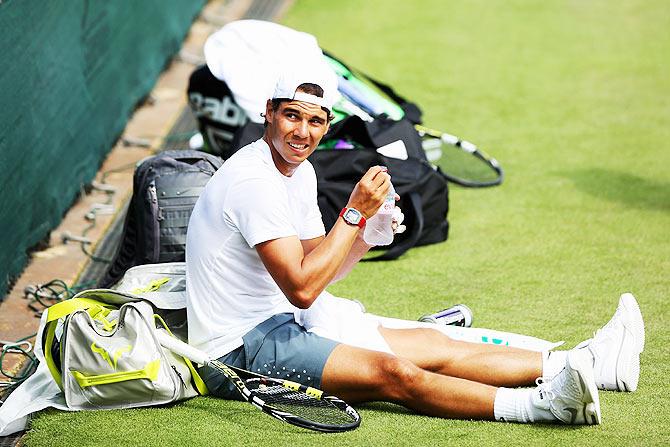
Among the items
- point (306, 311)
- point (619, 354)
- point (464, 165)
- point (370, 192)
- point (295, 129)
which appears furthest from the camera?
point (464, 165)

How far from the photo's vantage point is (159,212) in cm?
519

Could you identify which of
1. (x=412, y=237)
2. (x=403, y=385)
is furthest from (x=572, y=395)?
(x=412, y=237)

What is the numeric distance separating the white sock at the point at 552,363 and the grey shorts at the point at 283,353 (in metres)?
0.86

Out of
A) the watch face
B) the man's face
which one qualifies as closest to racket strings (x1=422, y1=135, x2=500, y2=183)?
the man's face

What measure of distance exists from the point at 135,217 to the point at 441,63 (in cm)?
470

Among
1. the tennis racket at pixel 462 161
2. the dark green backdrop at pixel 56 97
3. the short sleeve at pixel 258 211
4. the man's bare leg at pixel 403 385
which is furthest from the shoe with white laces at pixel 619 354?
the dark green backdrop at pixel 56 97

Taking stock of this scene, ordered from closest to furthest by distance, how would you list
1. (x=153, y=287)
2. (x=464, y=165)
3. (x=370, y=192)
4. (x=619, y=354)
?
(x=370, y=192) < (x=619, y=354) < (x=153, y=287) < (x=464, y=165)

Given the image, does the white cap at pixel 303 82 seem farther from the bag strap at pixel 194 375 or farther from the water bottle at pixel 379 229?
the bag strap at pixel 194 375

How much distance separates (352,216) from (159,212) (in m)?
1.50

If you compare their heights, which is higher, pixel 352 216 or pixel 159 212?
pixel 352 216

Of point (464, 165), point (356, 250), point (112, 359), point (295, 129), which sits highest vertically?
point (295, 129)

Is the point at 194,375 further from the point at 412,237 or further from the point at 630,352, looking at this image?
the point at 412,237

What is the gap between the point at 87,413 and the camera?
13.6ft

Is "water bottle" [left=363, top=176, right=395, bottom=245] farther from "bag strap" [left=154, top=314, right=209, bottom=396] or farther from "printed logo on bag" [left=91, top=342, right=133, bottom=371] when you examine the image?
"printed logo on bag" [left=91, top=342, right=133, bottom=371]
